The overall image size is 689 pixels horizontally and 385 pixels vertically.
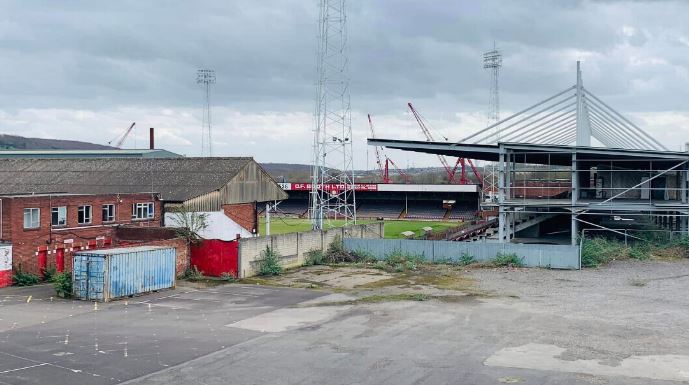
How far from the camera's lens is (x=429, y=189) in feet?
314

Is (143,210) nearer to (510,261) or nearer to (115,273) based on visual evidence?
(115,273)

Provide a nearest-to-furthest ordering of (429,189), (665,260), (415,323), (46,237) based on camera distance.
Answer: (415,323) → (46,237) → (665,260) → (429,189)

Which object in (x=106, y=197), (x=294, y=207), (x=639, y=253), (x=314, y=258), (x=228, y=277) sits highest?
(x=106, y=197)

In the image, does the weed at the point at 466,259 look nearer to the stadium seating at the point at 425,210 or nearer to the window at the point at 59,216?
the window at the point at 59,216

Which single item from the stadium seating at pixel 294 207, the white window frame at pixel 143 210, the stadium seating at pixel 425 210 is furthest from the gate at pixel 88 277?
the stadium seating at pixel 294 207

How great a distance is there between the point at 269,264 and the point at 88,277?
1048 centimetres

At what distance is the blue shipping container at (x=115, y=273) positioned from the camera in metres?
28.4

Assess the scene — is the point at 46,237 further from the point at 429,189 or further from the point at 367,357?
the point at 429,189

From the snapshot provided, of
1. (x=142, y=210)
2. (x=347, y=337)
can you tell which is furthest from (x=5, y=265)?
(x=347, y=337)

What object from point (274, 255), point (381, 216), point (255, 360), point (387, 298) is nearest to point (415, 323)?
point (387, 298)

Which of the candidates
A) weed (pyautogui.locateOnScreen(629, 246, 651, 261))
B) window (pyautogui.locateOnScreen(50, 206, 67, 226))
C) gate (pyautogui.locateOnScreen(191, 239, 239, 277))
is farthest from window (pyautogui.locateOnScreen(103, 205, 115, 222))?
weed (pyautogui.locateOnScreen(629, 246, 651, 261))

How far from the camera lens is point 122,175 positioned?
50.8 meters

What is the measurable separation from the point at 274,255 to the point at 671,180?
3444cm

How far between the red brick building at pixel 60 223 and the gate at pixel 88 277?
5484 millimetres
